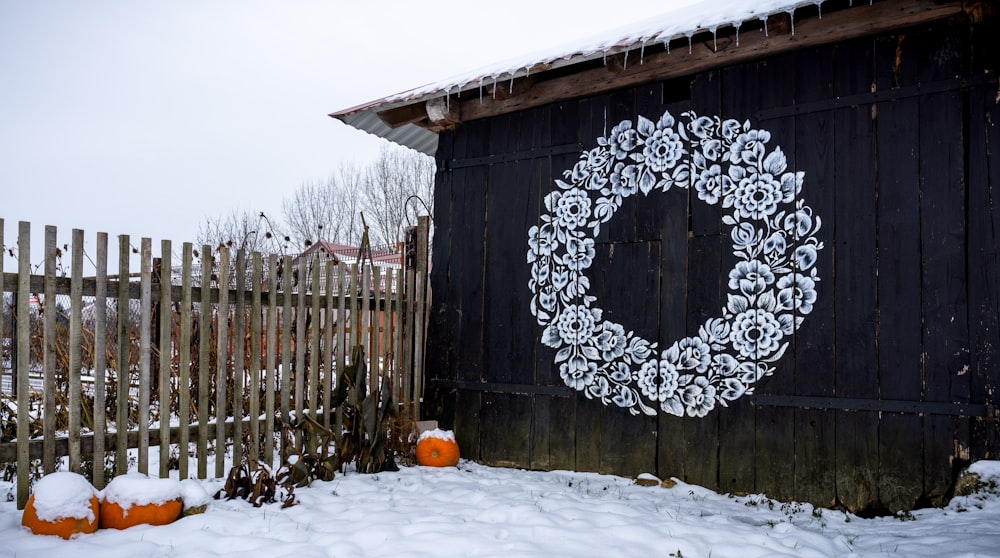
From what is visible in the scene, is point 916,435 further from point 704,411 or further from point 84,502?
point 84,502

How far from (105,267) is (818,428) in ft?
15.4

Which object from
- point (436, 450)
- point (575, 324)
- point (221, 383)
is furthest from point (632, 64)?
point (221, 383)

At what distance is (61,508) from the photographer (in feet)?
11.7

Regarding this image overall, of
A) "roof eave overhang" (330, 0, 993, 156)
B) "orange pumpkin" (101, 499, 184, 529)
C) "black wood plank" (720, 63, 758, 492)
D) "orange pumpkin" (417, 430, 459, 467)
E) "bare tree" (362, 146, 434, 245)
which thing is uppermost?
"bare tree" (362, 146, 434, 245)

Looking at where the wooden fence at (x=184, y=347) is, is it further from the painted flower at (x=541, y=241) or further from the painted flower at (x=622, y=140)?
the painted flower at (x=622, y=140)

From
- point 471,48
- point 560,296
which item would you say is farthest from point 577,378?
point 471,48

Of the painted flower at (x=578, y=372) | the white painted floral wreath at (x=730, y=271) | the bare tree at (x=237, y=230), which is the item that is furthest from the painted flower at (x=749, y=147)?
the bare tree at (x=237, y=230)

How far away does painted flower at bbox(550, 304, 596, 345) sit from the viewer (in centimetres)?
561

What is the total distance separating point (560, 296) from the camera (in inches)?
227

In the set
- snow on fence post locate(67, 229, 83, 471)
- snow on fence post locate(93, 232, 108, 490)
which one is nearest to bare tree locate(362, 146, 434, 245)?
snow on fence post locate(93, 232, 108, 490)

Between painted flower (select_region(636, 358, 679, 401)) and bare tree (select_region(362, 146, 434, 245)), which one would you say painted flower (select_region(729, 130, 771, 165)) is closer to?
painted flower (select_region(636, 358, 679, 401))

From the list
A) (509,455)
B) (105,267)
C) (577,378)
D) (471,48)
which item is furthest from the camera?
(471,48)

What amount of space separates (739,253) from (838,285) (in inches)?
26.9

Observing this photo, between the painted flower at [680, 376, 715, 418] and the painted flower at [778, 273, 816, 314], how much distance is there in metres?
0.78
